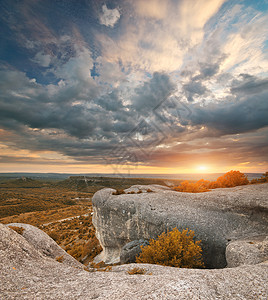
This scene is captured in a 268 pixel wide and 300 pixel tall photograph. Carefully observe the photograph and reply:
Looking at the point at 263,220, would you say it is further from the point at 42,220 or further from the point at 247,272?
the point at 42,220

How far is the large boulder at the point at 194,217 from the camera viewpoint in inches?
536

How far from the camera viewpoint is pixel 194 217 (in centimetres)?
1545

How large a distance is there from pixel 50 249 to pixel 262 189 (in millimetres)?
22206

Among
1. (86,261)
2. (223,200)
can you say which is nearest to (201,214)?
(223,200)

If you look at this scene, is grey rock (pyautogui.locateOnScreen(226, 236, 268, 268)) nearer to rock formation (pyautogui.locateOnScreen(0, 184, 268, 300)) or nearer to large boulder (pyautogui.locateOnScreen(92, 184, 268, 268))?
rock formation (pyautogui.locateOnScreen(0, 184, 268, 300))

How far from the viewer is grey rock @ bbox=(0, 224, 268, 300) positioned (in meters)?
5.14

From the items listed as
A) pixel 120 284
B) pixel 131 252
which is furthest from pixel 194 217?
pixel 120 284

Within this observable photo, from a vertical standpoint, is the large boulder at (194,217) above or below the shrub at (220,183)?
below

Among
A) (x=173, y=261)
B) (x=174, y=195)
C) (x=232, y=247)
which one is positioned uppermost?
(x=174, y=195)

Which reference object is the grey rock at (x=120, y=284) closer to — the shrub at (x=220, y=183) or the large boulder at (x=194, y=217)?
the large boulder at (x=194, y=217)

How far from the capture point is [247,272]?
6.56m

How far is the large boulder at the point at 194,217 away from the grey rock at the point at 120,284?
7592 millimetres

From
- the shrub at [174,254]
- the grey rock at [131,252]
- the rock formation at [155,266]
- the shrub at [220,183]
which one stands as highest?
the shrub at [220,183]

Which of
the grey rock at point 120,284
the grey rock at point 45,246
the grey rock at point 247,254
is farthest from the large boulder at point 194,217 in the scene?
the grey rock at point 45,246
